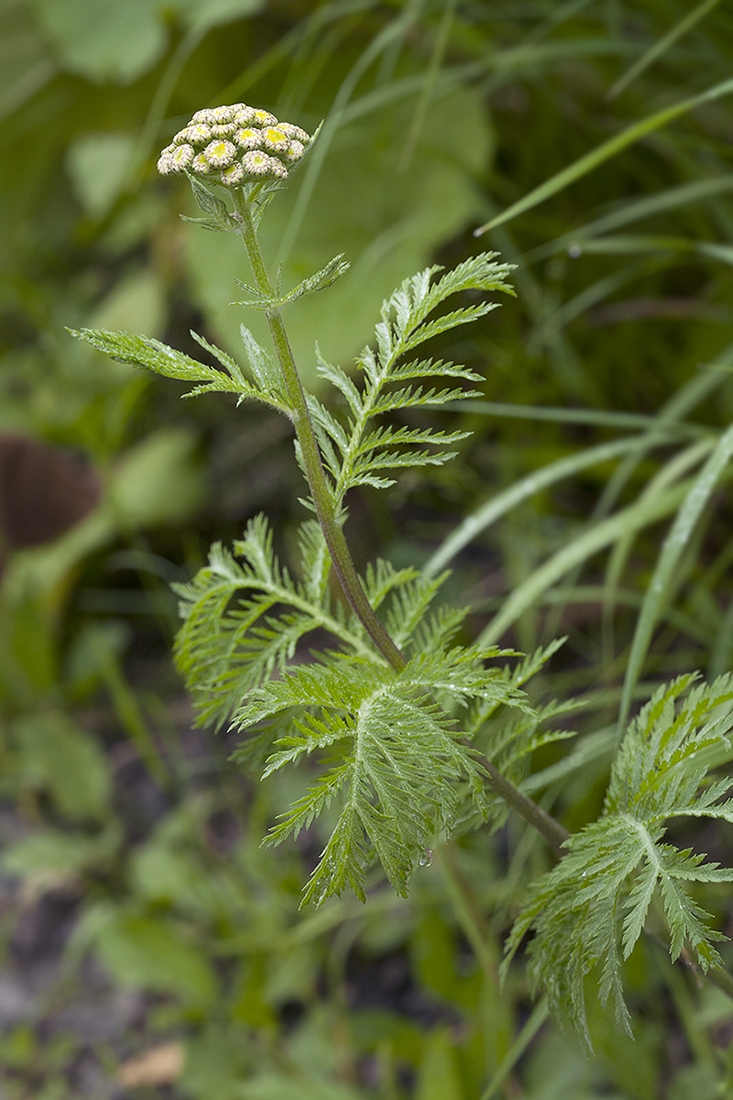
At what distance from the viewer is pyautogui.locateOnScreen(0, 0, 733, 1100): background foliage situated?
706 millimetres

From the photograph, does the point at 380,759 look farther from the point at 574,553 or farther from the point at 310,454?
the point at 574,553

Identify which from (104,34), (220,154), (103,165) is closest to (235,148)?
(220,154)

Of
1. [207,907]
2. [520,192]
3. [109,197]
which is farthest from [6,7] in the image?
[207,907]

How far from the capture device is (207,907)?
0.95 metres

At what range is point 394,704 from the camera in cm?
30

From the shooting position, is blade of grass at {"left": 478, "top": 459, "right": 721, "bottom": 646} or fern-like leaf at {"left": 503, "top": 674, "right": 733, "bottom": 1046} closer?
fern-like leaf at {"left": 503, "top": 674, "right": 733, "bottom": 1046}

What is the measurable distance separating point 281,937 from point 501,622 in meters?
0.45

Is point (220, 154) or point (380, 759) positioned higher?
point (220, 154)

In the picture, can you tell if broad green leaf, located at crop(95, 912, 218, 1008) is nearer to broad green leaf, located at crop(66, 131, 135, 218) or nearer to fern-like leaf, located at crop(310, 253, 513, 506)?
fern-like leaf, located at crop(310, 253, 513, 506)

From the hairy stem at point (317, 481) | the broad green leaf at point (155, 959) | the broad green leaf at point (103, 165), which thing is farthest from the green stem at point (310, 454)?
the broad green leaf at point (103, 165)

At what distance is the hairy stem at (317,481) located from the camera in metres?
0.29

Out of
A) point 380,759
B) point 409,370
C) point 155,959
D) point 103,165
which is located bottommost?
point 155,959

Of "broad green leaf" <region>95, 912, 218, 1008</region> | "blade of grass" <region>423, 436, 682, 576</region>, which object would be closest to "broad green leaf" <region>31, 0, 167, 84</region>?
"blade of grass" <region>423, 436, 682, 576</region>

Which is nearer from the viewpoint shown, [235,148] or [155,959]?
[235,148]
